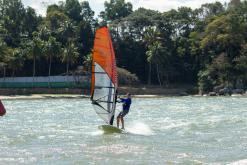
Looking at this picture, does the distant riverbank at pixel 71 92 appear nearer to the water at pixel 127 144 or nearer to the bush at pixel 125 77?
the bush at pixel 125 77

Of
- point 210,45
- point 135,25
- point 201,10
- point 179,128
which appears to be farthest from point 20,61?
point 179,128

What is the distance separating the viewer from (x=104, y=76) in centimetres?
2242

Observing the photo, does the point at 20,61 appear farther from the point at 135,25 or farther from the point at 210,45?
the point at 210,45

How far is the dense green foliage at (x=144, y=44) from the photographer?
250ft

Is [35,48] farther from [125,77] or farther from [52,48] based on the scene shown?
[125,77]

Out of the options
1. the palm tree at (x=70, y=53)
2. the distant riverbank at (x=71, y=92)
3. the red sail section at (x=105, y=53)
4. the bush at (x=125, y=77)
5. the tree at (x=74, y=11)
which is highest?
the tree at (x=74, y=11)

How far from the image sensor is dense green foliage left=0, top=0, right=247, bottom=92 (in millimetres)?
76125

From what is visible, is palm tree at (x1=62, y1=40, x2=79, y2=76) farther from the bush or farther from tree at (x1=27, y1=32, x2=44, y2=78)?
the bush

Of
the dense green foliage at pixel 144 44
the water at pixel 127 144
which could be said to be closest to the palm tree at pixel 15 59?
the dense green foliage at pixel 144 44

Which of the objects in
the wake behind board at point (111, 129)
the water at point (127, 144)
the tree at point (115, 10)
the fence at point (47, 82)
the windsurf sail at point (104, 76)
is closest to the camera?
the water at point (127, 144)

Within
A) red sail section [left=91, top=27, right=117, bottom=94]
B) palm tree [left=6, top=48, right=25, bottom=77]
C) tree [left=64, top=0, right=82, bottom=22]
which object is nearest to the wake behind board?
red sail section [left=91, top=27, right=117, bottom=94]

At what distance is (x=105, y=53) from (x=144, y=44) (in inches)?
2473

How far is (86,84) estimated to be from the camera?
7381 cm

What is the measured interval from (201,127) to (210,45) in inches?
2343
